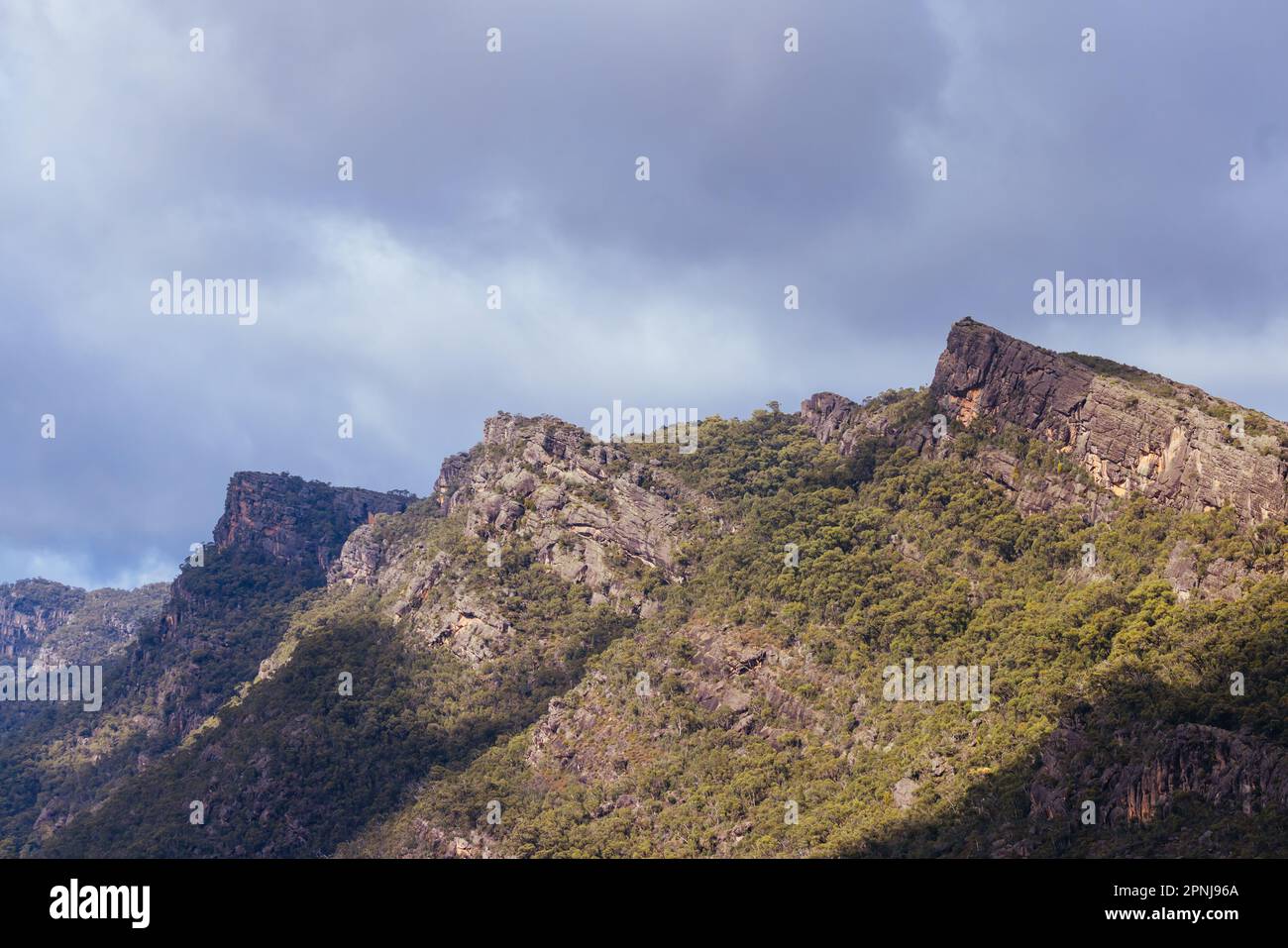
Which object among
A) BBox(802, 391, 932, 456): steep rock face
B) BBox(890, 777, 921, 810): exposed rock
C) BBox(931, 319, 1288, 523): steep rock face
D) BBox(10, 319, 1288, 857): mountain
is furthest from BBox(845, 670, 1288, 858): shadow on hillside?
BBox(802, 391, 932, 456): steep rock face

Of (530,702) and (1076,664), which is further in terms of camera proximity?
(530,702)

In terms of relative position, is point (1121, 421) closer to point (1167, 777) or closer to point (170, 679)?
point (1167, 777)

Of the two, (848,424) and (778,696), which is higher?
(848,424)

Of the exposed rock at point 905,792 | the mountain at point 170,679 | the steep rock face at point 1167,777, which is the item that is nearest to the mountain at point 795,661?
the steep rock face at point 1167,777

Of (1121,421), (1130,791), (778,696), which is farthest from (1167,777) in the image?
(1121,421)

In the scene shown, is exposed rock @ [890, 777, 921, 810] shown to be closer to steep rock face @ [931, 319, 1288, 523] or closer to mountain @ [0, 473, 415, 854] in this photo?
steep rock face @ [931, 319, 1288, 523]

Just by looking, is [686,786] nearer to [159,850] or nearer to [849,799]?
[849,799]
